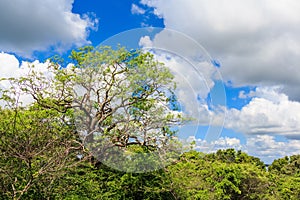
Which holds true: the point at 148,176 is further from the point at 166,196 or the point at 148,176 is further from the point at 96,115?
the point at 96,115

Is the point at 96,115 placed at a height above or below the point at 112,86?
below

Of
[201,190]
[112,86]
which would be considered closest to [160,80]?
[112,86]

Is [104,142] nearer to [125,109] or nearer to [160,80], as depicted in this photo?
[125,109]

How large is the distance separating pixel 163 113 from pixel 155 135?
0.62 meters

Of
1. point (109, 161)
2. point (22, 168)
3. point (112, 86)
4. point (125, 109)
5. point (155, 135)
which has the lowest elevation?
point (22, 168)

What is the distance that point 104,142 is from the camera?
9.52m

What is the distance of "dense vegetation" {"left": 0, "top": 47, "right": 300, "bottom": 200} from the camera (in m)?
7.75

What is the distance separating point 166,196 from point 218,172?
23.4 feet

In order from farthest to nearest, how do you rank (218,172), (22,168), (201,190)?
(218,172), (201,190), (22,168)

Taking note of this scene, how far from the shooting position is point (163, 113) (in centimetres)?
888

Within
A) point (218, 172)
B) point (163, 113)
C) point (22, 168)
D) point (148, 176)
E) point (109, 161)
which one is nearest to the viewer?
point (22, 168)

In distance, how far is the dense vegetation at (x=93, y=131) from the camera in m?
7.75

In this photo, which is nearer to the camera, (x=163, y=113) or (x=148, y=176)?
(x=163, y=113)

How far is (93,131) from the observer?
9.51 meters
